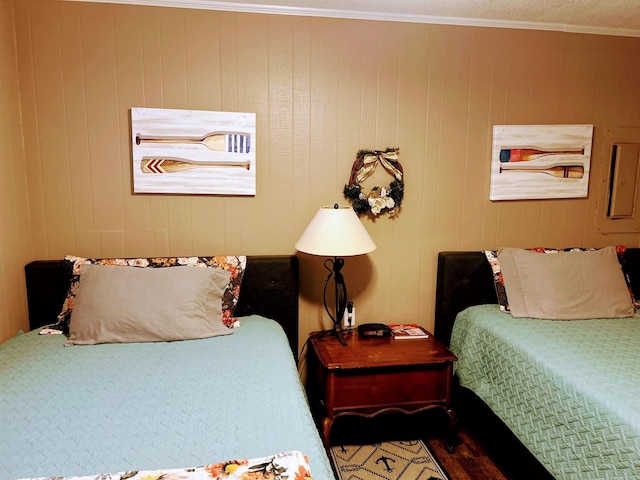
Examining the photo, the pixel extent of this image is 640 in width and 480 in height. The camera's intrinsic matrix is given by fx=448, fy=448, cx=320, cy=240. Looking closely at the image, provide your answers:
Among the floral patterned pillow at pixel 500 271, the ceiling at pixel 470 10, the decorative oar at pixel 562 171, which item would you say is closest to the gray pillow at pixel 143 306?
the ceiling at pixel 470 10

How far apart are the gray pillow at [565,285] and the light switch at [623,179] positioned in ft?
1.55

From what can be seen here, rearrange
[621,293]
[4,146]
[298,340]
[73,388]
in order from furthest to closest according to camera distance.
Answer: [298,340]
[621,293]
[4,146]
[73,388]

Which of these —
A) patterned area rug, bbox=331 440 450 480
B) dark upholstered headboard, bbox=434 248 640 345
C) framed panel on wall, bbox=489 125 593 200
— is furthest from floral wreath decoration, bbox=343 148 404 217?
patterned area rug, bbox=331 440 450 480

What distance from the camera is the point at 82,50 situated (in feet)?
7.49

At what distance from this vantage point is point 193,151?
2.41 meters

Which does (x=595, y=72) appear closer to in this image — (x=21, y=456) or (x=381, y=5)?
(x=381, y=5)

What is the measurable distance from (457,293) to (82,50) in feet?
7.96

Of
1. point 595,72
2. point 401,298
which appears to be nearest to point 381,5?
point 595,72

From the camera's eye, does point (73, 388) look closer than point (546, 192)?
Yes

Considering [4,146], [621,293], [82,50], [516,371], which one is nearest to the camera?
[516,371]

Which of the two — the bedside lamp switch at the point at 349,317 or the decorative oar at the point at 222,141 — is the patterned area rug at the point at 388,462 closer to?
the bedside lamp switch at the point at 349,317

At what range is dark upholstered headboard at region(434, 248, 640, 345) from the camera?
2.63 metres

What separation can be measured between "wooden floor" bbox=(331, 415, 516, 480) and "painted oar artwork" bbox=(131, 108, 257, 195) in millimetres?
1422

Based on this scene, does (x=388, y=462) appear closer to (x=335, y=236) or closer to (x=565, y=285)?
(x=335, y=236)
